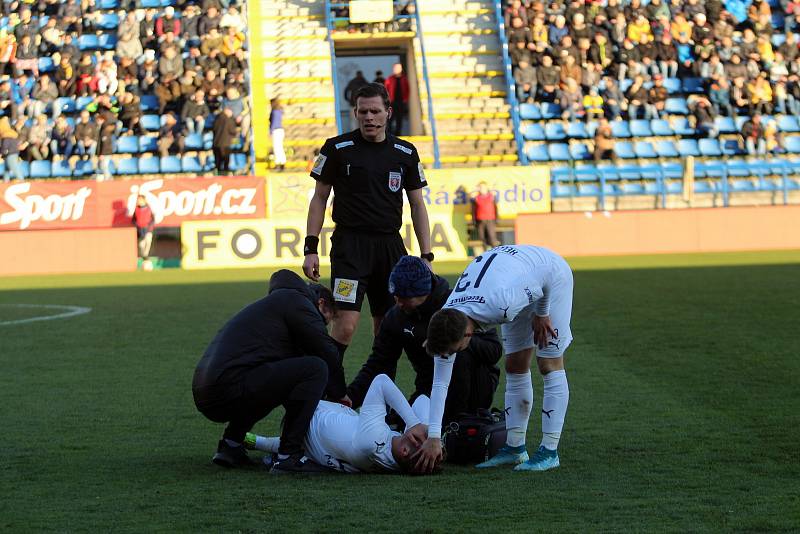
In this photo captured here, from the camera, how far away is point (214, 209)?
89.6 feet

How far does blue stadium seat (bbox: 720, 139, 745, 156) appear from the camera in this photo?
3078 centimetres

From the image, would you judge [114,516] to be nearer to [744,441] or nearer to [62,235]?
[744,441]

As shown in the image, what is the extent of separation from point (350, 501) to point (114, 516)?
40.8 inches

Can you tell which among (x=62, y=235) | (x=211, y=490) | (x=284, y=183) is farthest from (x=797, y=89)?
(x=211, y=490)

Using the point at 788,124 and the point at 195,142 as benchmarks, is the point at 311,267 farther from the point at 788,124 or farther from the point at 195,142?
the point at 788,124

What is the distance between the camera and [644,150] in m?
30.7

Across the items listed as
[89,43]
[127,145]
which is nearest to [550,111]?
[127,145]

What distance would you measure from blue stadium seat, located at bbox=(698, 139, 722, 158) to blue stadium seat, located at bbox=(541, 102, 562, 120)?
A: 144 inches

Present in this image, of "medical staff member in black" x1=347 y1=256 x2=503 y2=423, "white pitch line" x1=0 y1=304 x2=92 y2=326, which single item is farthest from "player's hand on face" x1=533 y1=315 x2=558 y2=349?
"white pitch line" x1=0 y1=304 x2=92 y2=326

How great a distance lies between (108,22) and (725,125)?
16087 millimetres

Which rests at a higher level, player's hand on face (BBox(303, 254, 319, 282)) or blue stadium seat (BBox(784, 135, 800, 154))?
blue stadium seat (BBox(784, 135, 800, 154))

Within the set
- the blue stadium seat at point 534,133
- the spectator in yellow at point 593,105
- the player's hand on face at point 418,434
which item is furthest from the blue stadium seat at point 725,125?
the player's hand on face at point 418,434

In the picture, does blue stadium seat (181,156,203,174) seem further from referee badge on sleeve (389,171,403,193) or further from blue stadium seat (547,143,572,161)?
referee badge on sleeve (389,171,403,193)

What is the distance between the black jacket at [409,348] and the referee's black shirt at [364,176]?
4.33 feet
